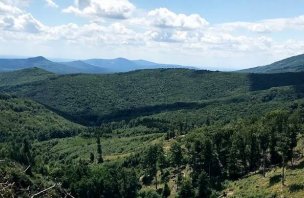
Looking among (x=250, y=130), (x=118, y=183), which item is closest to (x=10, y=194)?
(x=250, y=130)

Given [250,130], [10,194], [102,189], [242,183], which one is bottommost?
[102,189]

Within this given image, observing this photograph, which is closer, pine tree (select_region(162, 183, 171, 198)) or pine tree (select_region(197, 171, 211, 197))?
pine tree (select_region(197, 171, 211, 197))

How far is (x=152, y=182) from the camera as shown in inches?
6299

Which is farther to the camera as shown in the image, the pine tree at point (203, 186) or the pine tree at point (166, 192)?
the pine tree at point (166, 192)

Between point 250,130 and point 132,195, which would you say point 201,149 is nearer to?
point 250,130

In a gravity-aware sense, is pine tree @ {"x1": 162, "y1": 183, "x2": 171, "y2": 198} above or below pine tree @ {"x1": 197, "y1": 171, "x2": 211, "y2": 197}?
below

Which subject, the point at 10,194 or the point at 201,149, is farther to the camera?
the point at 201,149

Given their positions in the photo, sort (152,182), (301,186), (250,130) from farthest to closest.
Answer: (152,182) → (250,130) → (301,186)

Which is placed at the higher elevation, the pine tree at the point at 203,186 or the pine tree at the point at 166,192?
the pine tree at the point at 203,186

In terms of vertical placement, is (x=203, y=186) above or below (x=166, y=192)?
above

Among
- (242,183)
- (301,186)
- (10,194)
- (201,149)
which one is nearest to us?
(10,194)

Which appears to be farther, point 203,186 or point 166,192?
point 166,192

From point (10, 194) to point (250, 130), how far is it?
136m

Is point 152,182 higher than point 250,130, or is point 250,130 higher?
point 250,130
